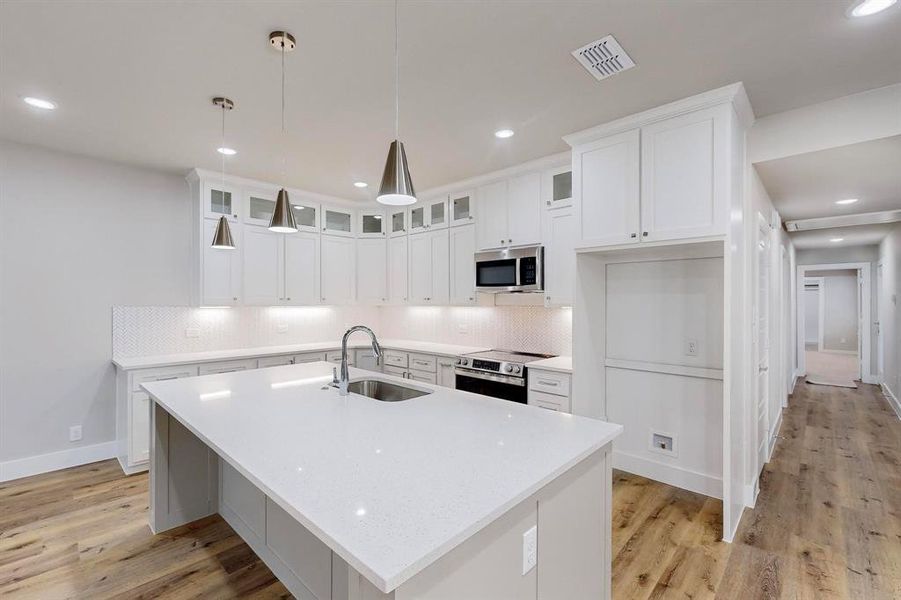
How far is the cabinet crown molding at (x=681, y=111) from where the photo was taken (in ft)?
7.97

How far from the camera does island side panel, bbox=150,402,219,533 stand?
2562mm

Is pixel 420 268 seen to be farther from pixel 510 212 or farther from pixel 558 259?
pixel 558 259

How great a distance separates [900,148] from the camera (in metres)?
2.57

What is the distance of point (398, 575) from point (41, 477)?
4.20 metres

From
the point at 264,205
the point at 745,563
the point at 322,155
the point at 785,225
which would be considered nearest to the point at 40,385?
the point at 264,205

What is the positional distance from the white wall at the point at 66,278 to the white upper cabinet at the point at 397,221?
2.32m

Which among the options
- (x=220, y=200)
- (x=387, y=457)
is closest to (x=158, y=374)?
(x=220, y=200)

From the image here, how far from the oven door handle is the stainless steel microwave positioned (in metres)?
0.79

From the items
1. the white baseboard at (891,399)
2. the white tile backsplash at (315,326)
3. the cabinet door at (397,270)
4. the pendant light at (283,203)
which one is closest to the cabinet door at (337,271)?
the white tile backsplash at (315,326)

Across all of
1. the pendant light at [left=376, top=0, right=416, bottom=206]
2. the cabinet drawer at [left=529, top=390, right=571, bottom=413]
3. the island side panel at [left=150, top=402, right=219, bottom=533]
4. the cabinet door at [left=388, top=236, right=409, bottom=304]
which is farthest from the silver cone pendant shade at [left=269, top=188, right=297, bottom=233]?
the cabinet door at [left=388, top=236, right=409, bottom=304]

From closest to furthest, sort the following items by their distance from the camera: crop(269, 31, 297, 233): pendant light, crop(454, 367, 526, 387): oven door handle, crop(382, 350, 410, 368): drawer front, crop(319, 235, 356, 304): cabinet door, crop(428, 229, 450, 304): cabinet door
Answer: crop(269, 31, 297, 233): pendant light → crop(454, 367, 526, 387): oven door handle → crop(428, 229, 450, 304): cabinet door → crop(382, 350, 410, 368): drawer front → crop(319, 235, 356, 304): cabinet door

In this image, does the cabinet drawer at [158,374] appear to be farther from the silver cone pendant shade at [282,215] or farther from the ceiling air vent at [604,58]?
the ceiling air vent at [604,58]

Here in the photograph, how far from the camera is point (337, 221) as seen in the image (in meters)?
5.12

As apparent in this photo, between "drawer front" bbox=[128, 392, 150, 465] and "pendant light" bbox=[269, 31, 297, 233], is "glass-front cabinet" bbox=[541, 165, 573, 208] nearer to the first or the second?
"pendant light" bbox=[269, 31, 297, 233]
